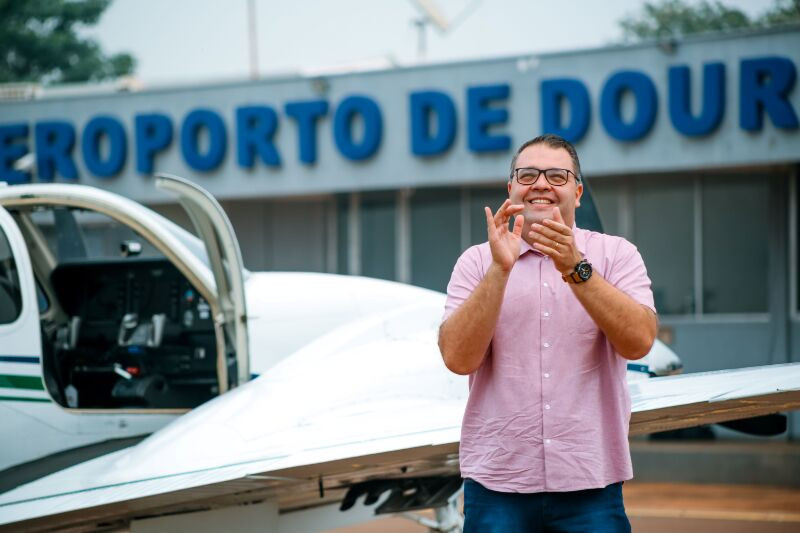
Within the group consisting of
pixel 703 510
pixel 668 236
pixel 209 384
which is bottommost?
pixel 703 510

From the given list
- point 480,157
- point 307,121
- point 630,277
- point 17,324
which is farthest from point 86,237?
point 307,121

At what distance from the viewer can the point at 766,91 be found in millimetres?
13703

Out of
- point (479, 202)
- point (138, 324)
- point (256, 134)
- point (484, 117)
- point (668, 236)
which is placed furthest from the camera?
point (479, 202)

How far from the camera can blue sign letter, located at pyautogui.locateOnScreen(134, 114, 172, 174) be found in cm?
1720

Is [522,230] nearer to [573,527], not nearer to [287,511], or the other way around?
[573,527]

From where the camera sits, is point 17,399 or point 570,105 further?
point 570,105

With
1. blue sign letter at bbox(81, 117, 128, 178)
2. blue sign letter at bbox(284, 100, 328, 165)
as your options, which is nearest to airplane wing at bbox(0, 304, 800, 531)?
blue sign letter at bbox(284, 100, 328, 165)

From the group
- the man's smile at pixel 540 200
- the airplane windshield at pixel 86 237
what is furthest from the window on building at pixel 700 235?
the man's smile at pixel 540 200

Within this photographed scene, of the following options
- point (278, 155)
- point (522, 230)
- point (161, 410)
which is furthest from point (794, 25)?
point (522, 230)

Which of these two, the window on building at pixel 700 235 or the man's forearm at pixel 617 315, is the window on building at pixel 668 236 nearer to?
the window on building at pixel 700 235

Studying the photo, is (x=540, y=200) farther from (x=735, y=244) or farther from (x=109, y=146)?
(x=109, y=146)

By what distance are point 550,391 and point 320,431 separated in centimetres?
193

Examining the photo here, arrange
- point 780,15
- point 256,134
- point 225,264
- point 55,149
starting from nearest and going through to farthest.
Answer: point 225,264 < point 256,134 < point 55,149 < point 780,15

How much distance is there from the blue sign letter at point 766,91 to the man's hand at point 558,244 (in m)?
11.8
